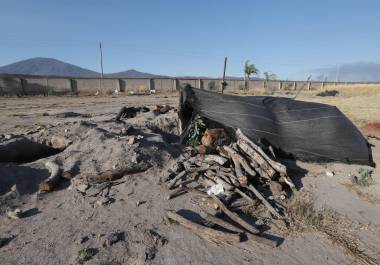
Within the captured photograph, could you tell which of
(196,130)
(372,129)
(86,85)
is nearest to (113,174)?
(196,130)

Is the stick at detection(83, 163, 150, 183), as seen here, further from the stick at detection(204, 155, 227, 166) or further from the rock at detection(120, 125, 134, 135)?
the rock at detection(120, 125, 134, 135)

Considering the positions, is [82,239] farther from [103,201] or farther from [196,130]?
[196,130]

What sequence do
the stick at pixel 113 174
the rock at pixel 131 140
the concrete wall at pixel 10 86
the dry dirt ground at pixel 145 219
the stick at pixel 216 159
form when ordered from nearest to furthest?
the dry dirt ground at pixel 145 219
the stick at pixel 113 174
the stick at pixel 216 159
the rock at pixel 131 140
the concrete wall at pixel 10 86

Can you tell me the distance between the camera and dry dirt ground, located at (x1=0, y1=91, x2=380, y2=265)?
3896 millimetres

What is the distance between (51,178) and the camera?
17.8 feet

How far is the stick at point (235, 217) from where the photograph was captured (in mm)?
4309

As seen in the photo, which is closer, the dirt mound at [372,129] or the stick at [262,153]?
the stick at [262,153]

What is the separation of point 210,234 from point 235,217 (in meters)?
0.53

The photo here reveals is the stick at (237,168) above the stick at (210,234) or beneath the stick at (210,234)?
above

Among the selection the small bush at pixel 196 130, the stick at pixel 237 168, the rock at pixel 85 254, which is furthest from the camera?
the small bush at pixel 196 130

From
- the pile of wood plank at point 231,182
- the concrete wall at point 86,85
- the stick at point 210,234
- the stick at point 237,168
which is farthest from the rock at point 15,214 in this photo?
the concrete wall at point 86,85

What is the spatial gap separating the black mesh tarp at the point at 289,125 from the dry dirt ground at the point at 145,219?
1.29 ft

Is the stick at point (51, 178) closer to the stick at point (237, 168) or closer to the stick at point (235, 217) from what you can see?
the stick at point (235, 217)

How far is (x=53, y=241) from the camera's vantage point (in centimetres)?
406
